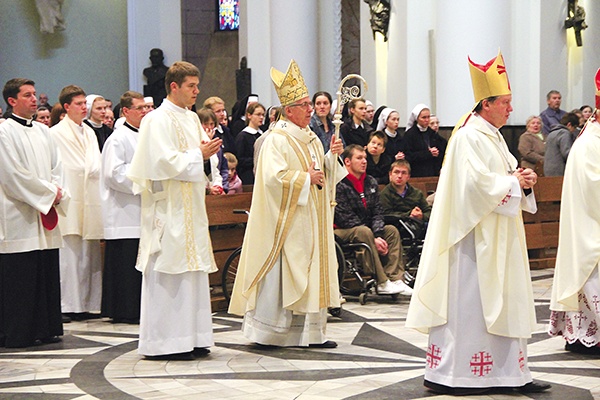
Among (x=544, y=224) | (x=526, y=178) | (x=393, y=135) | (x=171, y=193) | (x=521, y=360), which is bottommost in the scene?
(x=521, y=360)

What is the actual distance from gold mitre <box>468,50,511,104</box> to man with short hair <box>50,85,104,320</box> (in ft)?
13.7

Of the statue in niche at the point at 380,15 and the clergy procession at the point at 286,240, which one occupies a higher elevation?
the statue in niche at the point at 380,15

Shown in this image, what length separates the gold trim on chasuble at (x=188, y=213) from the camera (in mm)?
7348

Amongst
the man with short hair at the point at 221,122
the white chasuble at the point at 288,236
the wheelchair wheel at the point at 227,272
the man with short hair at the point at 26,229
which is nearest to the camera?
the white chasuble at the point at 288,236

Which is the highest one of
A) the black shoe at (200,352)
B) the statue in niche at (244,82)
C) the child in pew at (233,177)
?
the statue in niche at (244,82)

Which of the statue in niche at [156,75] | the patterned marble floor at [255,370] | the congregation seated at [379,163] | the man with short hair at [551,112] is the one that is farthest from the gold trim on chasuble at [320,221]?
the statue in niche at [156,75]

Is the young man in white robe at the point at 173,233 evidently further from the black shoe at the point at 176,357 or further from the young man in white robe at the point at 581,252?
the young man in white robe at the point at 581,252

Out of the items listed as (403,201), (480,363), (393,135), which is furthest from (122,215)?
(480,363)

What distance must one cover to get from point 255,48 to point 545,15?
192 inches

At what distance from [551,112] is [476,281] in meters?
9.56

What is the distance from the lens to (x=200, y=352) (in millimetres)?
7570

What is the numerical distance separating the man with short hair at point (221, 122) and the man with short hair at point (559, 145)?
390 cm

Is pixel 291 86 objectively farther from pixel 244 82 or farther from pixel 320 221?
pixel 244 82

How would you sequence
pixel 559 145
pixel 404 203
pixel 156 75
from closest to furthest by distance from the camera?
pixel 404 203 → pixel 559 145 → pixel 156 75
